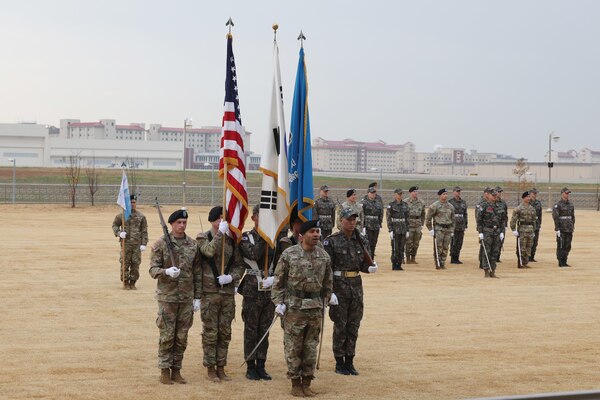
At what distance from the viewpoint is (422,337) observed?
1275 centimetres

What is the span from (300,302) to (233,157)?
1.93 m

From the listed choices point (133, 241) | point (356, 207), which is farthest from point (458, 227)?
point (133, 241)

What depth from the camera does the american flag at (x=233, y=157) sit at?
33.0 ft

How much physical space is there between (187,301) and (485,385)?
3.39 metres

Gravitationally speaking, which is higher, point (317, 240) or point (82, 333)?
point (317, 240)

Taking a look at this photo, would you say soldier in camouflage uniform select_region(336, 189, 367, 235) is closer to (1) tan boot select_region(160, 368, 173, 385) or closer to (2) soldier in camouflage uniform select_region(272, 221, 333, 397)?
(2) soldier in camouflage uniform select_region(272, 221, 333, 397)

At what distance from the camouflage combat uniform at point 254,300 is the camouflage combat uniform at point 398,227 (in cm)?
1140

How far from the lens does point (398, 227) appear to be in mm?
21781

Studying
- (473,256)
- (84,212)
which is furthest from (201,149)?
(473,256)

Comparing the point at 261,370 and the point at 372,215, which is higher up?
the point at 372,215

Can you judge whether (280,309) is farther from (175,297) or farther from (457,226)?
(457,226)

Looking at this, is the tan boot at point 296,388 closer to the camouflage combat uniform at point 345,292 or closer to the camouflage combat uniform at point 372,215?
the camouflage combat uniform at point 345,292

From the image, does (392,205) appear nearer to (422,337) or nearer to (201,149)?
(422,337)

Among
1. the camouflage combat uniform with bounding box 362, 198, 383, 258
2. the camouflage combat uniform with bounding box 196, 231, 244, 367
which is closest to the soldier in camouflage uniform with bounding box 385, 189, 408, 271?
the camouflage combat uniform with bounding box 362, 198, 383, 258
